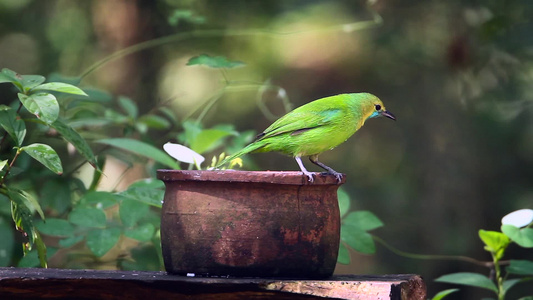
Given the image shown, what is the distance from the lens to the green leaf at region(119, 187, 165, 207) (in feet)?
10.9

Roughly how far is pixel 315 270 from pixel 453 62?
449 centimetres

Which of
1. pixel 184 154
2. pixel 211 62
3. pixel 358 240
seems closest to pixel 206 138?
pixel 211 62

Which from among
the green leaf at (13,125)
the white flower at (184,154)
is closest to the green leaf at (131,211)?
the white flower at (184,154)

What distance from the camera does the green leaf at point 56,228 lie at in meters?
3.57

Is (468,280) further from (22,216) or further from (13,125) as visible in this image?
(13,125)

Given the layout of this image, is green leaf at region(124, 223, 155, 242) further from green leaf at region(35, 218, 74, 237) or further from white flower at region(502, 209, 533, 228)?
white flower at region(502, 209, 533, 228)

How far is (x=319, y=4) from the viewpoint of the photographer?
681 cm

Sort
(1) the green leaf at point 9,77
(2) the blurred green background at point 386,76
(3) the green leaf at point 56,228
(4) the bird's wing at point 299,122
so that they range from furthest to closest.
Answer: (2) the blurred green background at point 386,76
(3) the green leaf at point 56,228
(4) the bird's wing at point 299,122
(1) the green leaf at point 9,77

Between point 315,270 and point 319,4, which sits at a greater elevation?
point 319,4

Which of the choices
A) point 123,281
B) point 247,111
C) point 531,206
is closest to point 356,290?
point 123,281

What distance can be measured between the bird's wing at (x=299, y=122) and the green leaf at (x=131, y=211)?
83cm

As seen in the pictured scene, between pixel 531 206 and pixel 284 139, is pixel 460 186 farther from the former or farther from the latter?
pixel 284 139

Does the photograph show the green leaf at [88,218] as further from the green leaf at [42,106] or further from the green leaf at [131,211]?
the green leaf at [42,106]

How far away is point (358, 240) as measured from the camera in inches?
144
